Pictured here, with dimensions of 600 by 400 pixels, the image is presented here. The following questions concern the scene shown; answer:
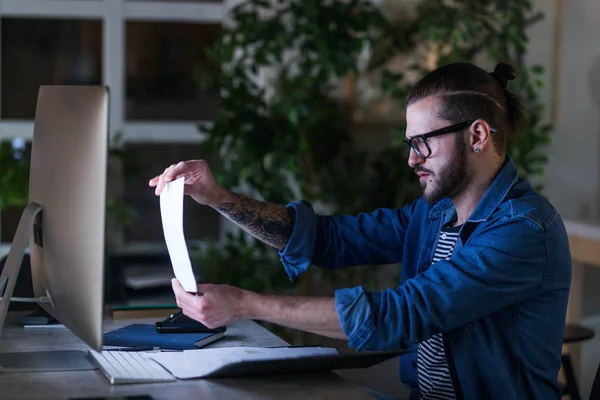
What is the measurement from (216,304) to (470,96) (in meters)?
0.68

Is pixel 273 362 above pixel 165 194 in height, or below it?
below

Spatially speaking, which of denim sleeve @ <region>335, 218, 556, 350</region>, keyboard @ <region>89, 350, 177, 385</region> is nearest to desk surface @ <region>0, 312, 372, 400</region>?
keyboard @ <region>89, 350, 177, 385</region>

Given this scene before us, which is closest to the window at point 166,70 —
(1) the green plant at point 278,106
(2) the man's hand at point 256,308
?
(1) the green plant at point 278,106

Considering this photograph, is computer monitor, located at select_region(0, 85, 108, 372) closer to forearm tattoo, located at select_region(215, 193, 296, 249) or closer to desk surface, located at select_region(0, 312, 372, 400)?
desk surface, located at select_region(0, 312, 372, 400)

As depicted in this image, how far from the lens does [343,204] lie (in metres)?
3.79

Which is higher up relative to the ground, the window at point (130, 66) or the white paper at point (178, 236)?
the window at point (130, 66)

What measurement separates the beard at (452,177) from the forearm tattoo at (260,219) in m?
0.41

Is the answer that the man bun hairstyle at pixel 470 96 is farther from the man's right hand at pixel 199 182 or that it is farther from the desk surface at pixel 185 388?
the desk surface at pixel 185 388

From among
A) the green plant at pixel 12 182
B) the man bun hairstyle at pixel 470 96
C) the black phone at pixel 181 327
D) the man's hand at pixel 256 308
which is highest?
the man bun hairstyle at pixel 470 96

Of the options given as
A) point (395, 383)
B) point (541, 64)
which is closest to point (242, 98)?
point (395, 383)

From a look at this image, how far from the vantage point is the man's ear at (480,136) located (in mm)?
1821

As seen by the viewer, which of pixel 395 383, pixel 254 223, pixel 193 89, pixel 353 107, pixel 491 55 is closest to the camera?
pixel 254 223

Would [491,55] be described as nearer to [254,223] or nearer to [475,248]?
[254,223]

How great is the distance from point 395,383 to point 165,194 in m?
1.90
